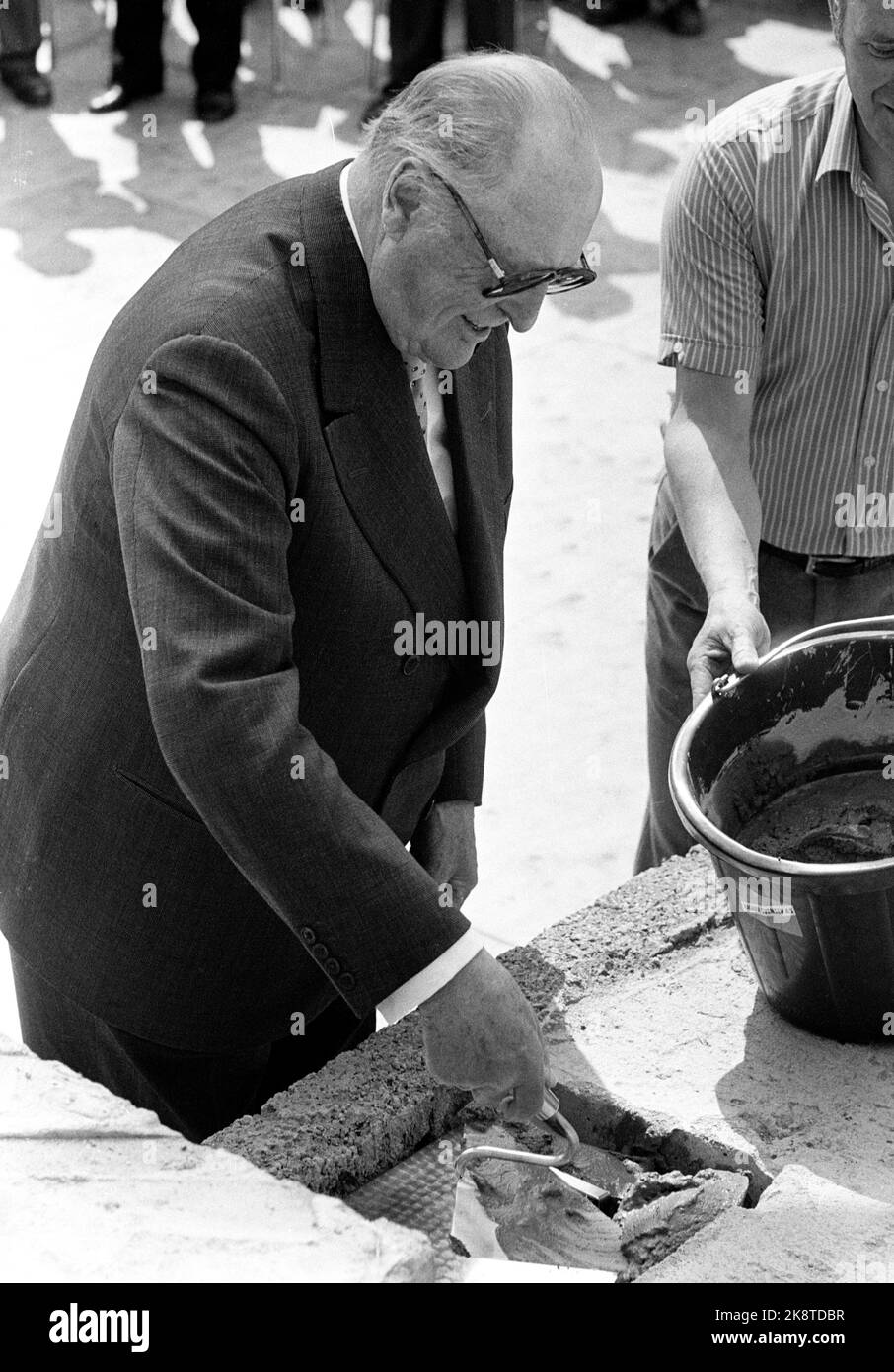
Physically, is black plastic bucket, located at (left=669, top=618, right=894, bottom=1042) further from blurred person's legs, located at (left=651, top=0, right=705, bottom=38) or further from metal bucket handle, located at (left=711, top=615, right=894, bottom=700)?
blurred person's legs, located at (left=651, top=0, right=705, bottom=38)

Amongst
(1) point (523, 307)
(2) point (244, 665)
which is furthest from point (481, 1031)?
(1) point (523, 307)

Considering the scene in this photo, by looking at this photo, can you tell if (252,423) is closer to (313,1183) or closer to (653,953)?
(313,1183)

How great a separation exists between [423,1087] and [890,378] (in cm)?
129

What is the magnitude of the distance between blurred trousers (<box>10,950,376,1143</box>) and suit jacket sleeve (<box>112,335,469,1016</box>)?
606mm

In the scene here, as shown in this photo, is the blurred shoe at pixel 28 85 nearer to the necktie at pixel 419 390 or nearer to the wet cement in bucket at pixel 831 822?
the necktie at pixel 419 390

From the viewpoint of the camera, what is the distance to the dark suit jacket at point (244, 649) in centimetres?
196

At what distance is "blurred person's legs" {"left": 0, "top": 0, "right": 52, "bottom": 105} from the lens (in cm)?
812

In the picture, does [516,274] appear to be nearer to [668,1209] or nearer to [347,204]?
[347,204]

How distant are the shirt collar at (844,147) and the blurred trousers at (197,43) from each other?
6.12m

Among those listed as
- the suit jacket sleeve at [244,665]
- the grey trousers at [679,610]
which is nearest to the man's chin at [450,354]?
the suit jacket sleeve at [244,665]

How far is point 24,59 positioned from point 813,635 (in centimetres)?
673

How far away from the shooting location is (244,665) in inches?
77.1

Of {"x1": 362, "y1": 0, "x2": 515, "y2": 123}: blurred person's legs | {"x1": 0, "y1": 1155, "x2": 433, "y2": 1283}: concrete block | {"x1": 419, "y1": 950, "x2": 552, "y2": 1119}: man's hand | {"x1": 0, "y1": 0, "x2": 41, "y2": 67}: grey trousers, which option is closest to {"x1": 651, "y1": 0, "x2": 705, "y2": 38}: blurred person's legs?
{"x1": 362, "y1": 0, "x2": 515, "y2": 123}: blurred person's legs

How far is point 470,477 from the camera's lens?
7.81 feet
